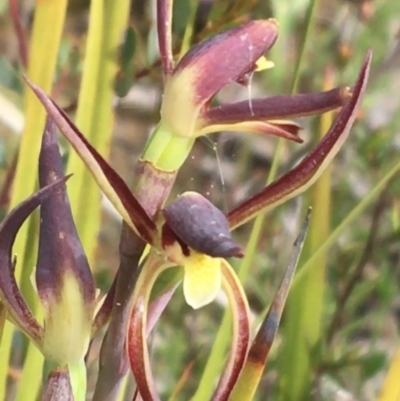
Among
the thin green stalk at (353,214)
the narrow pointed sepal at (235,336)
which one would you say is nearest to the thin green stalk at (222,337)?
the thin green stalk at (353,214)

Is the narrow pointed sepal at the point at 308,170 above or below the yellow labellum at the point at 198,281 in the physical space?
above

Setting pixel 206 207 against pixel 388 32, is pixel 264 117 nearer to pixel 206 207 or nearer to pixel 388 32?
pixel 206 207

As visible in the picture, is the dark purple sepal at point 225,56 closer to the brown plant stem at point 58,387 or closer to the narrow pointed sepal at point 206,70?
the narrow pointed sepal at point 206,70

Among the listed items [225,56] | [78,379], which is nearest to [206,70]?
[225,56]

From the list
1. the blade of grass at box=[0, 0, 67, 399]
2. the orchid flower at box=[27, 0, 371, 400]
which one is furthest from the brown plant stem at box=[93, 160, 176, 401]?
the blade of grass at box=[0, 0, 67, 399]

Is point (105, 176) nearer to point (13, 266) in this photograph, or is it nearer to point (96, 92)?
point (13, 266)

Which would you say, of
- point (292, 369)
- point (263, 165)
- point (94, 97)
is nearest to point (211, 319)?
point (263, 165)
